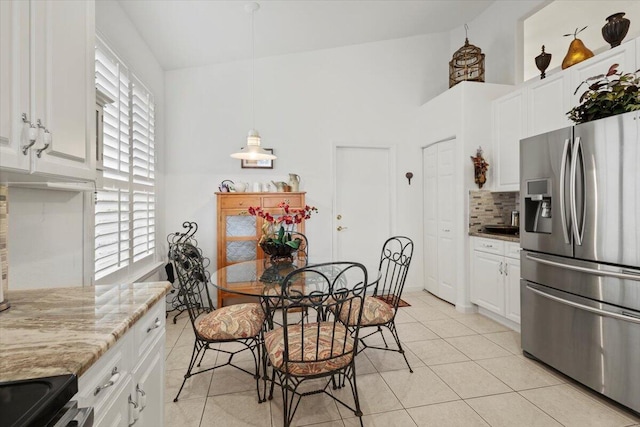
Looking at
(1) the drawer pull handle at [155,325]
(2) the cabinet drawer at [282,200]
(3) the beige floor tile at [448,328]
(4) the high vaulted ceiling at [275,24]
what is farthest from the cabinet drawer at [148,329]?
(3) the beige floor tile at [448,328]

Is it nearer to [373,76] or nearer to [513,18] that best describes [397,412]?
[373,76]

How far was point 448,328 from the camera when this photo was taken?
132 inches

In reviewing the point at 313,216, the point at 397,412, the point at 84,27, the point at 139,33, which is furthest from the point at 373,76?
the point at 397,412

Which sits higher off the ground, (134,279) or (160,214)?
(160,214)

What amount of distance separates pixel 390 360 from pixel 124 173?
2805 mm

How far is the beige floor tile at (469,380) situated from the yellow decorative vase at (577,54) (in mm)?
2860

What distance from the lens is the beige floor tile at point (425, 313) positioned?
366 cm

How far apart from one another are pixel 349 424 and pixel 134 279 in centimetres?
221

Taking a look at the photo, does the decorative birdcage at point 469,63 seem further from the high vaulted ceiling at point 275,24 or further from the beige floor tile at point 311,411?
the beige floor tile at point 311,411

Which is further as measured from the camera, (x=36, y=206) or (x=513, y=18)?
(x=513, y=18)

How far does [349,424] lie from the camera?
1908 millimetres

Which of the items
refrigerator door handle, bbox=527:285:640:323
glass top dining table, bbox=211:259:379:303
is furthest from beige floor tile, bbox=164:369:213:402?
refrigerator door handle, bbox=527:285:640:323

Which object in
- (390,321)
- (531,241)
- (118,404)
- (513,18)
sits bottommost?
(390,321)

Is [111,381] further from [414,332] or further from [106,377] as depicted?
[414,332]
